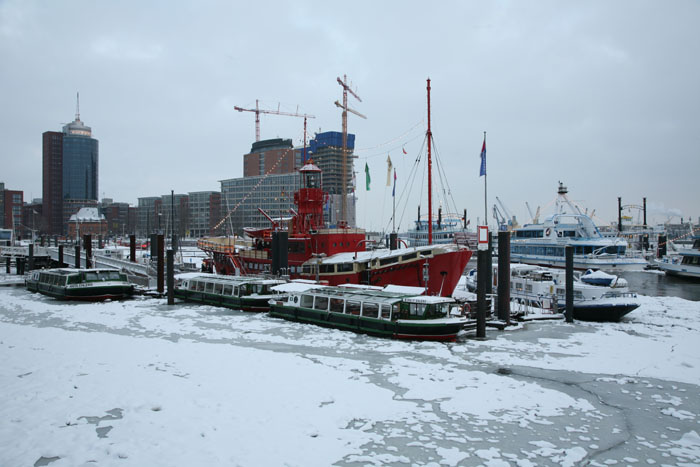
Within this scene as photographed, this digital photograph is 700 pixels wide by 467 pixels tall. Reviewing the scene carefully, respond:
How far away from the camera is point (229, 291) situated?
108 feet

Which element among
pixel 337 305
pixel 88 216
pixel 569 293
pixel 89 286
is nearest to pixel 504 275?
pixel 569 293

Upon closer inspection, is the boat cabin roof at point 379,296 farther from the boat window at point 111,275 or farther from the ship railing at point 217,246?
the ship railing at point 217,246

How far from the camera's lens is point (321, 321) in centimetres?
2512

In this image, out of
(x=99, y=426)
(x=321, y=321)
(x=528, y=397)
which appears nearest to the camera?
(x=99, y=426)

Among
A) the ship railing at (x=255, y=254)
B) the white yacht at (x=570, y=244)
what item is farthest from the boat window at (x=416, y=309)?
the white yacht at (x=570, y=244)

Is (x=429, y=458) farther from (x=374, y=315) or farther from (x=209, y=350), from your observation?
(x=374, y=315)

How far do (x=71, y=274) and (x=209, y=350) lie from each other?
2409 centimetres

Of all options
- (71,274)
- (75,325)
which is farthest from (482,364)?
(71,274)

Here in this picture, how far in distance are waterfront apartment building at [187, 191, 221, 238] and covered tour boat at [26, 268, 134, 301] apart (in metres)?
144

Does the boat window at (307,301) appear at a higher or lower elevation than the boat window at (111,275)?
lower

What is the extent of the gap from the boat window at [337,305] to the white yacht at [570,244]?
51.2 meters

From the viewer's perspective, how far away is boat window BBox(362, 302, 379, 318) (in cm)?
2319

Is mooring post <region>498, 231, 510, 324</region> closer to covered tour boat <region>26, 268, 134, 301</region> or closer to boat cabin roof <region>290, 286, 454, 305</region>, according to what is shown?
boat cabin roof <region>290, 286, 454, 305</region>

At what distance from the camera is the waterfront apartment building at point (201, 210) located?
594 feet
